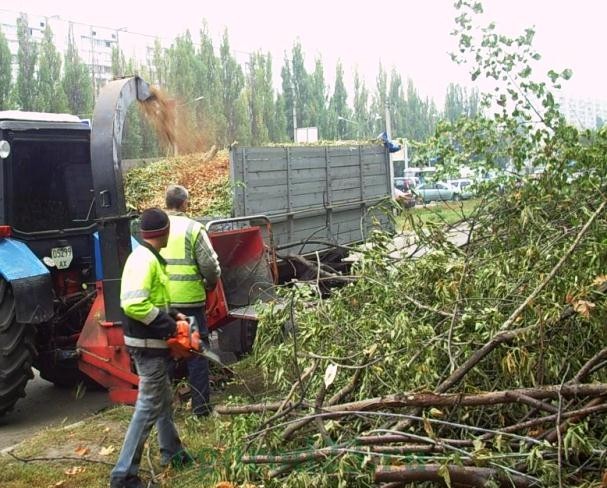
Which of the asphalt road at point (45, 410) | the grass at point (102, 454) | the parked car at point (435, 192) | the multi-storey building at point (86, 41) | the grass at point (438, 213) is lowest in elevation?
the asphalt road at point (45, 410)

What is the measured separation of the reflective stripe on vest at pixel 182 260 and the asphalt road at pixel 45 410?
1581 millimetres

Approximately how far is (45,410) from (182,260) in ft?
7.39

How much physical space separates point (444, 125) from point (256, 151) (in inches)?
104

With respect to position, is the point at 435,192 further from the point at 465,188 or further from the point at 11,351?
the point at 11,351

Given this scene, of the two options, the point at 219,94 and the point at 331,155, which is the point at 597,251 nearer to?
the point at 331,155

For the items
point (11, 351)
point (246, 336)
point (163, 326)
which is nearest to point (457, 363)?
point (163, 326)

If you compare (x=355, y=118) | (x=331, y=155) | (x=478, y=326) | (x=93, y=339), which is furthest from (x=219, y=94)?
(x=478, y=326)

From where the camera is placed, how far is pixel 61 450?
537 cm

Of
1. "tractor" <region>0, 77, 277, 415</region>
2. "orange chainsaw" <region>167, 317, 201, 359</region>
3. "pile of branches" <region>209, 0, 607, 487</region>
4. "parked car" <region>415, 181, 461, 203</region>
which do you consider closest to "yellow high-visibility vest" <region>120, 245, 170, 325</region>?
"orange chainsaw" <region>167, 317, 201, 359</region>

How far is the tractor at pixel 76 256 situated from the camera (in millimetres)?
5758

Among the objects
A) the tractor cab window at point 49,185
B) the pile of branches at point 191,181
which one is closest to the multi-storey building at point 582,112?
the pile of branches at point 191,181

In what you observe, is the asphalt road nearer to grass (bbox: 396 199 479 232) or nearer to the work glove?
the work glove

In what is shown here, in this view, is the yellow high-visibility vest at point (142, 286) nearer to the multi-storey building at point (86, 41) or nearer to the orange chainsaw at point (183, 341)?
the orange chainsaw at point (183, 341)

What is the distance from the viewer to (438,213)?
577 cm
